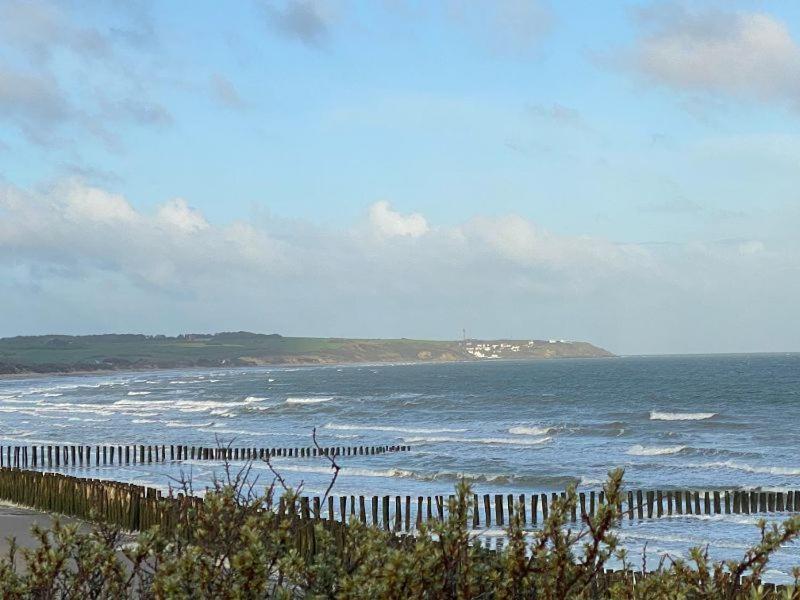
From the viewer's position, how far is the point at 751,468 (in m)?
43.5

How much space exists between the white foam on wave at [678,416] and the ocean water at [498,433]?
0.53ft

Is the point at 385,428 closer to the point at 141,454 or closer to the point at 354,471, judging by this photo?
the point at 354,471

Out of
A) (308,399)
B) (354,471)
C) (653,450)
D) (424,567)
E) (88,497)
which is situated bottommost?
(653,450)

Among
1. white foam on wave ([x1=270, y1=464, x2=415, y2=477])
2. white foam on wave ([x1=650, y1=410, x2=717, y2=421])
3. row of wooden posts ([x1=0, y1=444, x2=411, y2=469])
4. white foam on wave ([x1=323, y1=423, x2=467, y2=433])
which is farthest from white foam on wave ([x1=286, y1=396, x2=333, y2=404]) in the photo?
white foam on wave ([x1=270, y1=464, x2=415, y2=477])

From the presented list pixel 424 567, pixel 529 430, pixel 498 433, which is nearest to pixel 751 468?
pixel 498 433

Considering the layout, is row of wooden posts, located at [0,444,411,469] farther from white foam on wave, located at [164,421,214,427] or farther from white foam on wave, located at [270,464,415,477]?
white foam on wave, located at [164,421,214,427]

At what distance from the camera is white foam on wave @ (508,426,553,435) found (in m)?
61.9

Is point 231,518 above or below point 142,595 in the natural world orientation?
above

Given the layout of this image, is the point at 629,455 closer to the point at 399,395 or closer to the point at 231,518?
the point at 231,518

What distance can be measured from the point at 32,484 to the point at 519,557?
2464cm

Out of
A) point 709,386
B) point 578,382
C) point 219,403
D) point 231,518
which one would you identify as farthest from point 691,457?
point 578,382

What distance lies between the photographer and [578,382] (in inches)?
5271

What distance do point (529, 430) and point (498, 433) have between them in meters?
2.31

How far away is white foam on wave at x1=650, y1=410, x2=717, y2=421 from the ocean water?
16 centimetres
